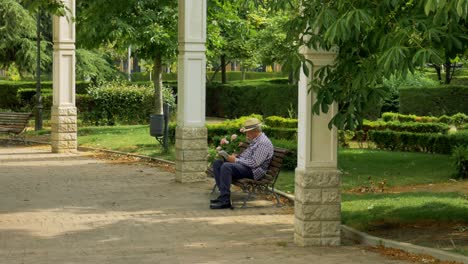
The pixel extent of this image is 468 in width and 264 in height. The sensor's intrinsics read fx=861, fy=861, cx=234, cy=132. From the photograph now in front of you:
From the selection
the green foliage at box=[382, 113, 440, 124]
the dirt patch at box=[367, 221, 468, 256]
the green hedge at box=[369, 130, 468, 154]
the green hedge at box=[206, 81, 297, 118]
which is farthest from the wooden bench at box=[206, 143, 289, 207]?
the green hedge at box=[206, 81, 297, 118]

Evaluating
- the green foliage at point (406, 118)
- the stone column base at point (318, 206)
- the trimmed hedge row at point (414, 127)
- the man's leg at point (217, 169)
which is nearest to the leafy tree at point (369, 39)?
the stone column base at point (318, 206)

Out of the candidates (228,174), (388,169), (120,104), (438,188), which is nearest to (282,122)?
(388,169)

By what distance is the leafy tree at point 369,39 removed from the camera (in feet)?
22.9

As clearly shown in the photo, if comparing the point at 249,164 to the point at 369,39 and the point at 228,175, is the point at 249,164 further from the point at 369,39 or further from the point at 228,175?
the point at 369,39

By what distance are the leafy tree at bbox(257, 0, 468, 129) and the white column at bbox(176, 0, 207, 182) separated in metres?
6.14

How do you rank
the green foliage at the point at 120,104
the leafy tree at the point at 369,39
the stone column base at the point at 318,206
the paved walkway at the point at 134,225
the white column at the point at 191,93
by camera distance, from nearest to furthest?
the leafy tree at the point at 369,39 < the paved walkway at the point at 134,225 < the stone column base at the point at 318,206 < the white column at the point at 191,93 < the green foliage at the point at 120,104

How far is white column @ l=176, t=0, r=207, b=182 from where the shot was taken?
1558 cm

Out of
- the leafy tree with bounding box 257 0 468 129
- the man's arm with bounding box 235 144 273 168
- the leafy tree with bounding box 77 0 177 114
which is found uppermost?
the leafy tree with bounding box 77 0 177 114

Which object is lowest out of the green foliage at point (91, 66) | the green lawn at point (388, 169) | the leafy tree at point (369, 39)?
the green lawn at point (388, 169)

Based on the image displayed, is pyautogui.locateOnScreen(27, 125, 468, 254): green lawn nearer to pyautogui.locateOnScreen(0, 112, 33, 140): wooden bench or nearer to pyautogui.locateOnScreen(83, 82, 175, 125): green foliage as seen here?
pyautogui.locateOnScreen(0, 112, 33, 140): wooden bench

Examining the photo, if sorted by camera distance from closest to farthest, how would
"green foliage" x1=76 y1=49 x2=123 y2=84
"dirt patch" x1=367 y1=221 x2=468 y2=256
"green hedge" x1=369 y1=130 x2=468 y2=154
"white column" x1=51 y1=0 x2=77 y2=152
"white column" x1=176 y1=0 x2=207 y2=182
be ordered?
1. "dirt patch" x1=367 y1=221 x2=468 y2=256
2. "white column" x1=176 y1=0 x2=207 y2=182
3. "green hedge" x1=369 y1=130 x2=468 y2=154
4. "white column" x1=51 y1=0 x2=77 y2=152
5. "green foliage" x1=76 y1=49 x2=123 y2=84

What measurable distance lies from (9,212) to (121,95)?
18.7m

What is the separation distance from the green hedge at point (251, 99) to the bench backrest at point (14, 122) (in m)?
9.89

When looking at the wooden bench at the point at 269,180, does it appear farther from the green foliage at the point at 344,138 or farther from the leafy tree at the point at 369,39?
the green foliage at the point at 344,138
